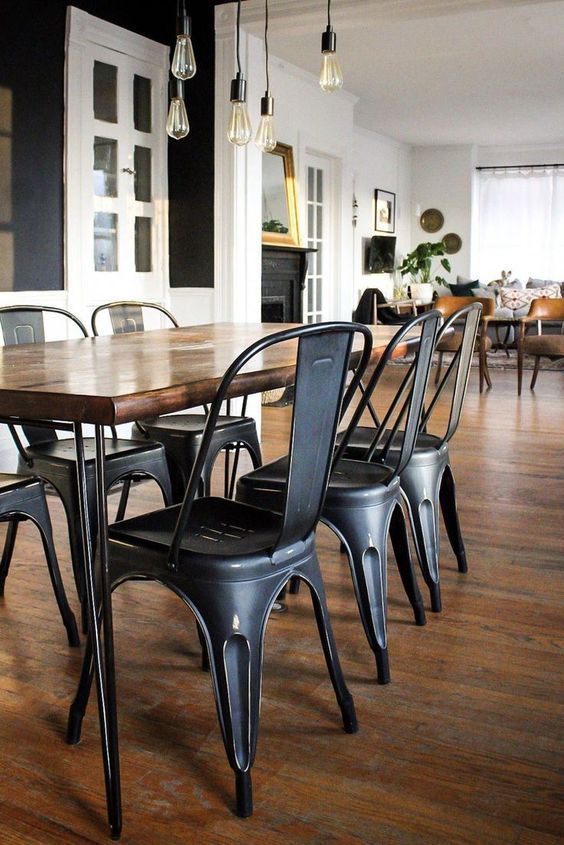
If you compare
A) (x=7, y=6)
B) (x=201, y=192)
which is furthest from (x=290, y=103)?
(x=7, y=6)

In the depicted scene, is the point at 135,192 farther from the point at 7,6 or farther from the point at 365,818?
the point at 365,818

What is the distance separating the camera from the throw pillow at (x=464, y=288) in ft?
40.9

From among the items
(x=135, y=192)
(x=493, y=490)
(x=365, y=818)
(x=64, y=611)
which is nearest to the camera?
(x=365, y=818)

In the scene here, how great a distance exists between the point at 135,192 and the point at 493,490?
2.86m

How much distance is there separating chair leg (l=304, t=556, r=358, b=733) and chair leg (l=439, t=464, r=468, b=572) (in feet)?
3.62

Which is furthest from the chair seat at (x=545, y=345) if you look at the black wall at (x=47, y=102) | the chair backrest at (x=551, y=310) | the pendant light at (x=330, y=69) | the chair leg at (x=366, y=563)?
the chair leg at (x=366, y=563)

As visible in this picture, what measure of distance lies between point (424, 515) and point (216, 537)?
99 cm

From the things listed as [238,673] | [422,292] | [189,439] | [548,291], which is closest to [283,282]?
[422,292]

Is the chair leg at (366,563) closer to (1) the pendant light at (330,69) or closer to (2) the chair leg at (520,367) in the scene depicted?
(1) the pendant light at (330,69)

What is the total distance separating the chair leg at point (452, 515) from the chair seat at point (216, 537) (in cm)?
109

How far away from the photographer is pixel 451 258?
13039 millimetres

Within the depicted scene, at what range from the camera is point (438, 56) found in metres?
7.59

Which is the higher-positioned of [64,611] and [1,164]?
[1,164]

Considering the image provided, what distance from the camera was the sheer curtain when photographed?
12.9m
